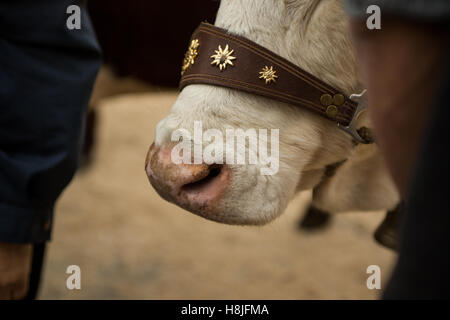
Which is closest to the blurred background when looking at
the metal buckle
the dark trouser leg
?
the dark trouser leg

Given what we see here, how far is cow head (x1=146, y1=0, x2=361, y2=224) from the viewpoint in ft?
3.04

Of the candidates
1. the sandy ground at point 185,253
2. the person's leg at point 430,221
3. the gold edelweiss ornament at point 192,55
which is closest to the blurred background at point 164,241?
the sandy ground at point 185,253

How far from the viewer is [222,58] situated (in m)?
0.97

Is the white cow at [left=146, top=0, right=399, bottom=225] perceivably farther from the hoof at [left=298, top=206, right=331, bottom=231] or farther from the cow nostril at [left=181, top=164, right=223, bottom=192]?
the hoof at [left=298, top=206, right=331, bottom=231]

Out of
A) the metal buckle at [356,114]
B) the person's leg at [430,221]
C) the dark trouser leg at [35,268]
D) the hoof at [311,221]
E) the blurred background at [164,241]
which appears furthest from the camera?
the hoof at [311,221]

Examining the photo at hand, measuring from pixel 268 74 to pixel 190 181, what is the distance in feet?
0.75

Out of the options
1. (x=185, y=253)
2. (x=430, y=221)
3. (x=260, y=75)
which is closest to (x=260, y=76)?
(x=260, y=75)

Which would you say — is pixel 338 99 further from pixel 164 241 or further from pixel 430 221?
pixel 164 241

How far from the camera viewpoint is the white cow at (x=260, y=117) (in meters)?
0.93

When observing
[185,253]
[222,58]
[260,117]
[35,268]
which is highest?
[222,58]

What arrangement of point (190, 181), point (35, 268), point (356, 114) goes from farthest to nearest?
point (35, 268) < point (356, 114) < point (190, 181)

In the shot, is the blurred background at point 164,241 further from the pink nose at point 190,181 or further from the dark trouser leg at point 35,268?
the pink nose at point 190,181
